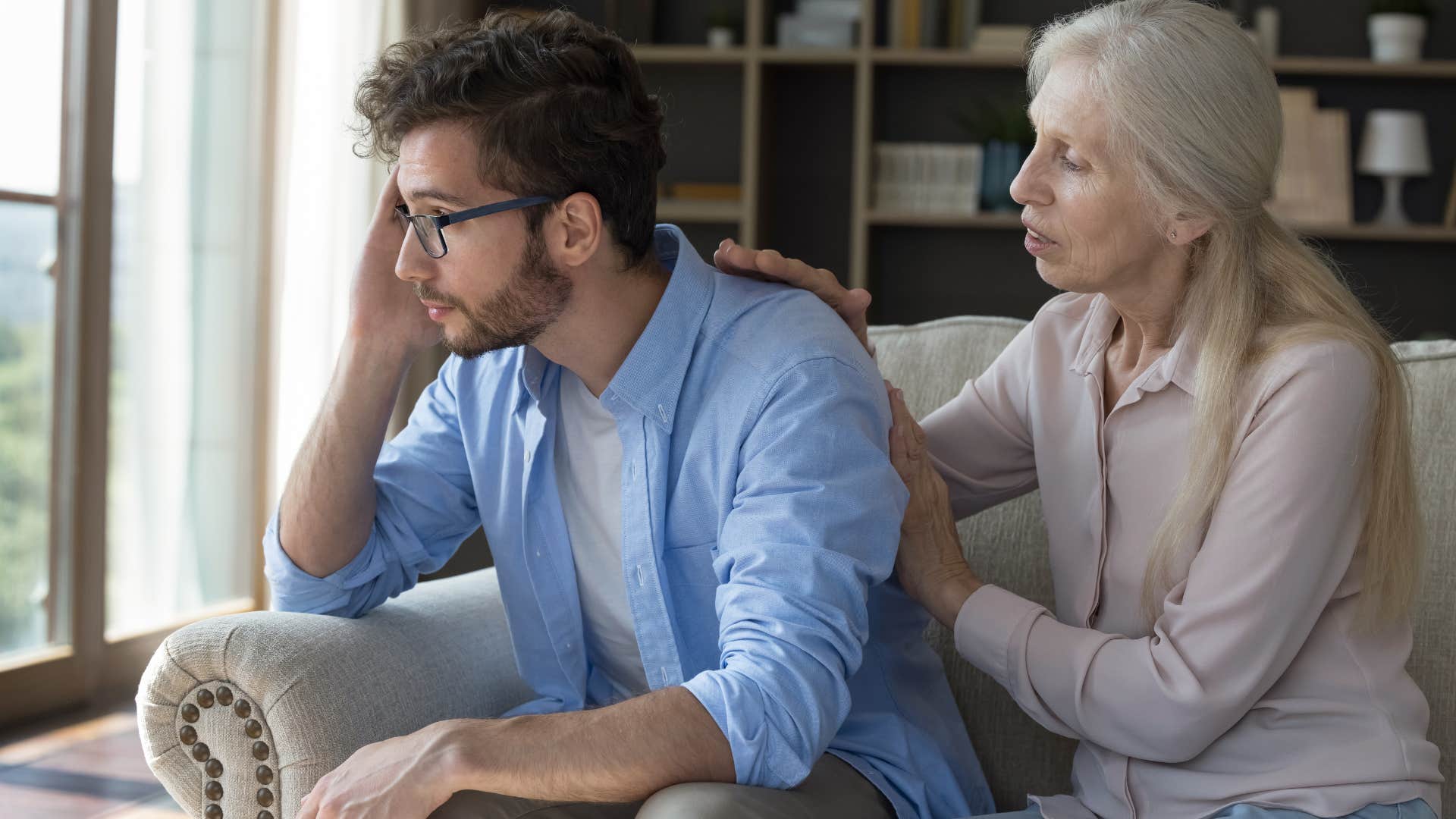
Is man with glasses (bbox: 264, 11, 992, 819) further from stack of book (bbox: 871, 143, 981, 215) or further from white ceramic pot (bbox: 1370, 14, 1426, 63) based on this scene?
white ceramic pot (bbox: 1370, 14, 1426, 63)

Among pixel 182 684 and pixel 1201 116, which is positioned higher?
pixel 1201 116

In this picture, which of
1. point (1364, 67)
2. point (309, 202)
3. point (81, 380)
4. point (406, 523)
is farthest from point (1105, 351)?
point (1364, 67)

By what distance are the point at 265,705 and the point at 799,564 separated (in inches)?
20.7

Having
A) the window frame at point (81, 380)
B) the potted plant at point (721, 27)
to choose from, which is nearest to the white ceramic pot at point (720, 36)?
the potted plant at point (721, 27)

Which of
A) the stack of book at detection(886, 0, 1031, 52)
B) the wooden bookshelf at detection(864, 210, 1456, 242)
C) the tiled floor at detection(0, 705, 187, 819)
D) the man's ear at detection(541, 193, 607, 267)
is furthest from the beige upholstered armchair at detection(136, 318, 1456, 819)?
the stack of book at detection(886, 0, 1031, 52)

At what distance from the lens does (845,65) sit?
4566 millimetres

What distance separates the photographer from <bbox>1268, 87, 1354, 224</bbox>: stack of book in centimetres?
417

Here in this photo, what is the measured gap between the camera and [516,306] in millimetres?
1391

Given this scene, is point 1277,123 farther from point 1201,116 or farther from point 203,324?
point 203,324

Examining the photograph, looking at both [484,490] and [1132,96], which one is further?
[484,490]

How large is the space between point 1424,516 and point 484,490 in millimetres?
1033

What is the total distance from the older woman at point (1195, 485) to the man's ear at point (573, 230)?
0.54ft

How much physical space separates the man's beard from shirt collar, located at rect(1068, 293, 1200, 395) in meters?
0.54

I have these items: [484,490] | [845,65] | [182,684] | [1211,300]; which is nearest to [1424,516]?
[1211,300]
